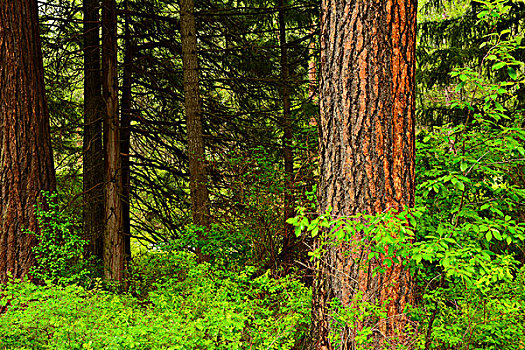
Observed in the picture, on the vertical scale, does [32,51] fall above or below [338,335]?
above

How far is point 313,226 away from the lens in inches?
122

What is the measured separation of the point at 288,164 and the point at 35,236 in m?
4.74

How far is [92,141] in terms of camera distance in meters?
8.34

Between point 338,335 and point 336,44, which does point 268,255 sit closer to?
point 338,335

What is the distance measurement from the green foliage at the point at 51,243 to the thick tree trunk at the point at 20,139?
97 millimetres

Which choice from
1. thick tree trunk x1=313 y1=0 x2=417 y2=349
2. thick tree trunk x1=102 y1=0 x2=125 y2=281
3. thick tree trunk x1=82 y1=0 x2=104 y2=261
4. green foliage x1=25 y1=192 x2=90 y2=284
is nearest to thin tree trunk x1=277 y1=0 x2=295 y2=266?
thick tree trunk x1=313 y1=0 x2=417 y2=349

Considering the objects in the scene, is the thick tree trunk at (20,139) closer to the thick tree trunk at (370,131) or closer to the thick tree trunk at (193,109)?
the thick tree trunk at (193,109)

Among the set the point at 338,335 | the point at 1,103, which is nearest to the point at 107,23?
the point at 1,103

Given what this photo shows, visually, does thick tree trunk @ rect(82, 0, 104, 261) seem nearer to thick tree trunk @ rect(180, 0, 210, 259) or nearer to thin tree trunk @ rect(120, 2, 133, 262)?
thin tree trunk @ rect(120, 2, 133, 262)

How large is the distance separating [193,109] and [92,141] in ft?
6.78

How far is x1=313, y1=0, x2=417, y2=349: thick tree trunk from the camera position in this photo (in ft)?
12.4

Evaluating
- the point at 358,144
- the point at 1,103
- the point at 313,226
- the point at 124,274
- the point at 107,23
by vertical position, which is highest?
the point at 107,23

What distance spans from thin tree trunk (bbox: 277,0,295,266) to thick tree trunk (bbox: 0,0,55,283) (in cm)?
293

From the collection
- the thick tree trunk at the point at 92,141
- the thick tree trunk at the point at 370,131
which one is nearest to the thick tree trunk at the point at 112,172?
the thick tree trunk at the point at 92,141
